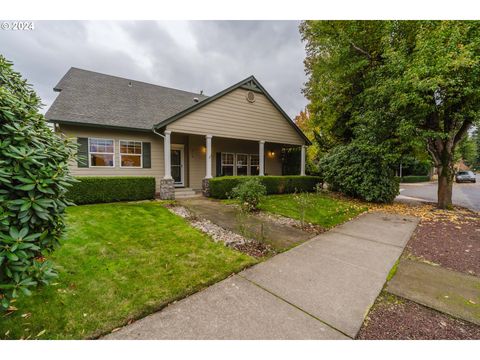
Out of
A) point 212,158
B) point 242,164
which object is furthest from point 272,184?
point 212,158

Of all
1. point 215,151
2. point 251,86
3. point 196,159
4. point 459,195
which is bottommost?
point 459,195

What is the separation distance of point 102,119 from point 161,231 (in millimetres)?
6937

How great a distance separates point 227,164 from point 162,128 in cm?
481

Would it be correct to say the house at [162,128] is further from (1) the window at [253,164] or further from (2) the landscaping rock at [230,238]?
(2) the landscaping rock at [230,238]

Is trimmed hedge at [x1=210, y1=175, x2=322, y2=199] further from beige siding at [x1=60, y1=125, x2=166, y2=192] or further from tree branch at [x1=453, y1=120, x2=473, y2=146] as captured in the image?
tree branch at [x1=453, y1=120, x2=473, y2=146]

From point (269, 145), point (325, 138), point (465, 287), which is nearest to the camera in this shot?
point (465, 287)

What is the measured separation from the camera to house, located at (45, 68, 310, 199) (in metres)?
8.91

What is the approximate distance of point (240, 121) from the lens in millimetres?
10977

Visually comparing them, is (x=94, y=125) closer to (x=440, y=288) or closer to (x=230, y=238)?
(x=230, y=238)

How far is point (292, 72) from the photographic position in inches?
741

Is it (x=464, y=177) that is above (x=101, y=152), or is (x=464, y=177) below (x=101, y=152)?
below
